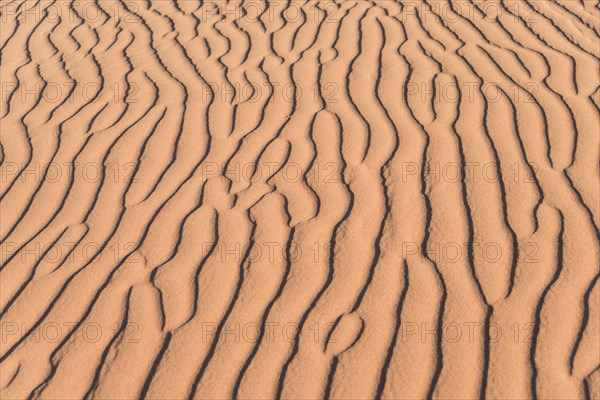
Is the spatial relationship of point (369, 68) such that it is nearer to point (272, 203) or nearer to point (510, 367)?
point (272, 203)

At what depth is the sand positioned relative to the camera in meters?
2.68

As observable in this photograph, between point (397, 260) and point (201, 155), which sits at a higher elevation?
point (201, 155)

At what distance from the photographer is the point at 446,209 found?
336 cm

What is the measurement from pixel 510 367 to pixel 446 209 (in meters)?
1.00

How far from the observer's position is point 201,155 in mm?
4020

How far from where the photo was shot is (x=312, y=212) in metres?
3.46

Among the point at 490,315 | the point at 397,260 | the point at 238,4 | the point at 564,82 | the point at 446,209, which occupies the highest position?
the point at 238,4

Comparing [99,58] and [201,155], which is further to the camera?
[99,58]

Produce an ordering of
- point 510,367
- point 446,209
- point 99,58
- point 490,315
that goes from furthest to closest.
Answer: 1. point 99,58
2. point 446,209
3. point 490,315
4. point 510,367

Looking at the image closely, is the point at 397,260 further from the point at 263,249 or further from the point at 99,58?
the point at 99,58

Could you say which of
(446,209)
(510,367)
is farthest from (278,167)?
(510,367)

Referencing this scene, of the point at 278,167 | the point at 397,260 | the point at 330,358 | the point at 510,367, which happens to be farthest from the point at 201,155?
the point at 510,367

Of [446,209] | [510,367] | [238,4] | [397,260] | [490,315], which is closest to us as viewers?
[510,367]

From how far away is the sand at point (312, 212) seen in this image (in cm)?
268
